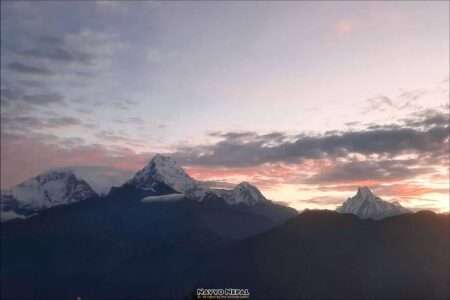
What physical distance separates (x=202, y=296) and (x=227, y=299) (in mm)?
6969

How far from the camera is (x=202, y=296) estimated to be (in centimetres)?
15975

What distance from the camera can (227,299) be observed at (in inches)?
6373
